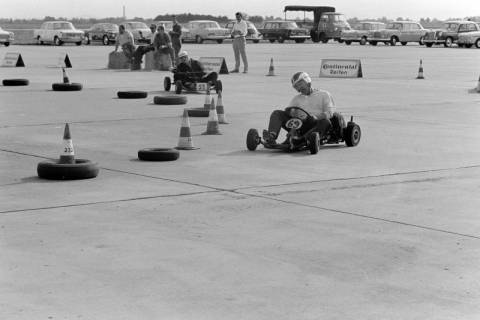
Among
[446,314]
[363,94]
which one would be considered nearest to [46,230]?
[446,314]

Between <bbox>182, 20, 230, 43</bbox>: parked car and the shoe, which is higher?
the shoe

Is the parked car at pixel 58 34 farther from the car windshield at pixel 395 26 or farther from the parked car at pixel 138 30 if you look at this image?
the car windshield at pixel 395 26

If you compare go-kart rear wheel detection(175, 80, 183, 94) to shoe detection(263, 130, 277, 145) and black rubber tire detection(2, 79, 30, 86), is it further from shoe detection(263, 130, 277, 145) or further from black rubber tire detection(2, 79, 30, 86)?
shoe detection(263, 130, 277, 145)

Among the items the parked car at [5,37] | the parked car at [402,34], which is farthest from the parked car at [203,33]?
the parked car at [5,37]

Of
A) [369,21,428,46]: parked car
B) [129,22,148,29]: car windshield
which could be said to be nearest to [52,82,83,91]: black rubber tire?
[129,22,148,29]: car windshield

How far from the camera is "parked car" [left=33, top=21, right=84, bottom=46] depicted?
64.6m

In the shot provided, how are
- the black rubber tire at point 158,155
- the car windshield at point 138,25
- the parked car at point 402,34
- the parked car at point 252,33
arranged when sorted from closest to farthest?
the black rubber tire at point 158,155
the car windshield at point 138,25
the parked car at point 402,34
the parked car at point 252,33

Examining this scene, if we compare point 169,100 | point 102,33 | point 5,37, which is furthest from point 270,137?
point 102,33

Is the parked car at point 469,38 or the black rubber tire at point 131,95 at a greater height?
the black rubber tire at point 131,95

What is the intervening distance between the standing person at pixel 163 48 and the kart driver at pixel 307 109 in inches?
803

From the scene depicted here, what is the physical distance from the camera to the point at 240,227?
8.70m

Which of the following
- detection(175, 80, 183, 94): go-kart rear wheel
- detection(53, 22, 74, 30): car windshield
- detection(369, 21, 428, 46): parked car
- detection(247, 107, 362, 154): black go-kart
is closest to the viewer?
detection(247, 107, 362, 154): black go-kart

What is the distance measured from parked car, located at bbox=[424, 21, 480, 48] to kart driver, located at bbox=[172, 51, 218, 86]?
42.4 meters

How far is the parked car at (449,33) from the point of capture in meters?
64.6
